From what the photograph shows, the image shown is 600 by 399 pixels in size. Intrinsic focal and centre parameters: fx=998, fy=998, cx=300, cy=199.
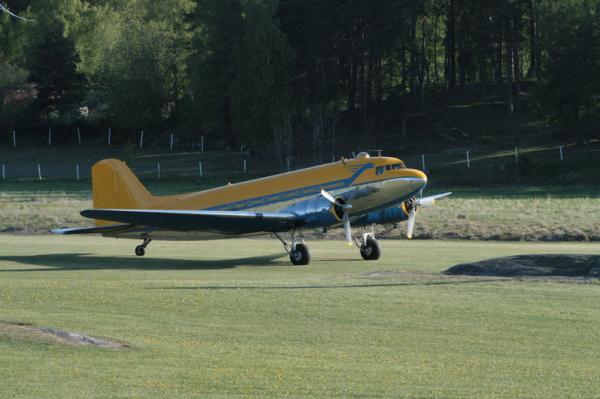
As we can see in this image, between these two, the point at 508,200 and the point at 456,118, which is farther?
the point at 456,118

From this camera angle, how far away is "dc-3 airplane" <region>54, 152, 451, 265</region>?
28234 mm

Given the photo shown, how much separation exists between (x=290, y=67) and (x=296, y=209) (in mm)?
48298

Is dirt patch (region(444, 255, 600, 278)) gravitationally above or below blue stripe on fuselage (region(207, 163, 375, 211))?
below

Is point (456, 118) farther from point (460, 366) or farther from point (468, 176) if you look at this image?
point (460, 366)

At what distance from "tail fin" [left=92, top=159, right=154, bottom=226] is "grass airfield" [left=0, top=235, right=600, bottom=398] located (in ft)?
13.9

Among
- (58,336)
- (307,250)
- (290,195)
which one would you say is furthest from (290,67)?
(58,336)

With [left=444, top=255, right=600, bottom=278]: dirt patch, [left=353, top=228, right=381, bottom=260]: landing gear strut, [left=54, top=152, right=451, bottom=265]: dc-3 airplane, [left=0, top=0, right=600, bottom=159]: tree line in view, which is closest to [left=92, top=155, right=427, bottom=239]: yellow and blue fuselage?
[left=54, top=152, right=451, bottom=265]: dc-3 airplane

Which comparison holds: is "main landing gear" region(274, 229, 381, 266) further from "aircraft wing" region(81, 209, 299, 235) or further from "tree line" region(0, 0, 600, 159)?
"tree line" region(0, 0, 600, 159)

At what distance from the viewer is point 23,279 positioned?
78.4ft

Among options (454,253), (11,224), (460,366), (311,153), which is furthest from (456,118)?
(460,366)

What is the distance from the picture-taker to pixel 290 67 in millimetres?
76062

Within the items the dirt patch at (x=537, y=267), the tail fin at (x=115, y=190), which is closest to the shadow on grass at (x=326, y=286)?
the dirt patch at (x=537, y=267)

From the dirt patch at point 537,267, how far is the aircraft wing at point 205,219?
605 centimetres

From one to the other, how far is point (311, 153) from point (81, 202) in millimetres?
26472
